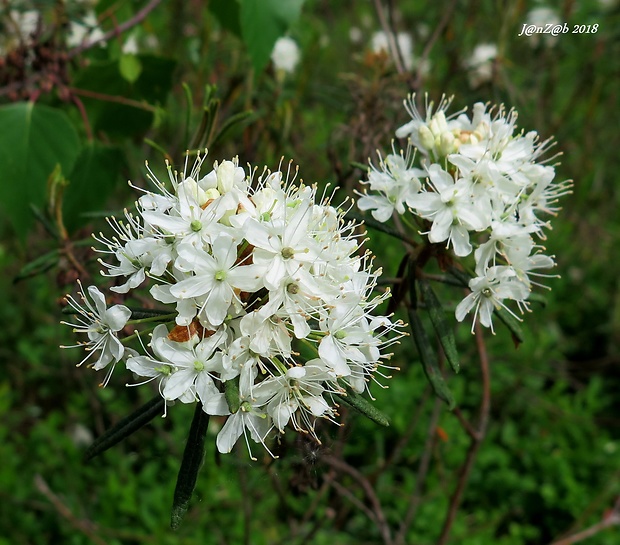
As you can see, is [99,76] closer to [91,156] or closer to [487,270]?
[91,156]

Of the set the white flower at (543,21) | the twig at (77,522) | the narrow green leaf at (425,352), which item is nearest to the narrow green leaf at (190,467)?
the narrow green leaf at (425,352)

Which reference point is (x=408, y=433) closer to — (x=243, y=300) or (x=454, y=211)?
(x=454, y=211)

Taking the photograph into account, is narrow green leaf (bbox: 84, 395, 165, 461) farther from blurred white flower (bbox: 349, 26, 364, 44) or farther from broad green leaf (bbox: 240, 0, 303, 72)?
blurred white flower (bbox: 349, 26, 364, 44)

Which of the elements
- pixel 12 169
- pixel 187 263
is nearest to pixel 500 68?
pixel 12 169

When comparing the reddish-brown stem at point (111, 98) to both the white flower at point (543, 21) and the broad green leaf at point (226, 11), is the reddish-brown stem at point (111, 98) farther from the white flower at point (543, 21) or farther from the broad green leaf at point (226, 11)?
the white flower at point (543, 21)

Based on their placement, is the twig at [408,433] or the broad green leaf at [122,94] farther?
the twig at [408,433]

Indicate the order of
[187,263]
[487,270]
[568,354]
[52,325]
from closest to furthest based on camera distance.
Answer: [187,263], [487,270], [52,325], [568,354]

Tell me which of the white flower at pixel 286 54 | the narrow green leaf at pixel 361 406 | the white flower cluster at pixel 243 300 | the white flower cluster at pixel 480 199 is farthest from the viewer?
the white flower at pixel 286 54
